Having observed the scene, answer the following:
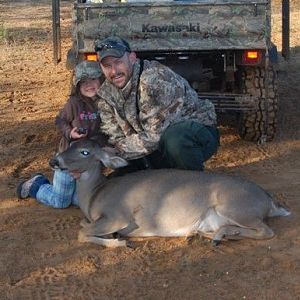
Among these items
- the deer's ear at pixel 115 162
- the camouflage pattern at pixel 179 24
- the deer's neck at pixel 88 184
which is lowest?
the deer's neck at pixel 88 184

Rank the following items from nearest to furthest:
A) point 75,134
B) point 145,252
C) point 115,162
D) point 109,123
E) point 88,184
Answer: point 145,252 < point 115,162 < point 88,184 < point 75,134 < point 109,123

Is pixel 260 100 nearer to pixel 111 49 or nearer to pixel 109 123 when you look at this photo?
pixel 109 123

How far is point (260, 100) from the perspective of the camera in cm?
792

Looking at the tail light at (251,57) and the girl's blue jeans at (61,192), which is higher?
the tail light at (251,57)

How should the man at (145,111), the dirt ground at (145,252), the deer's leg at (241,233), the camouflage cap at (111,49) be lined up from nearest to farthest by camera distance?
the dirt ground at (145,252)
the deer's leg at (241,233)
the camouflage cap at (111,49)
the man at (145,111)

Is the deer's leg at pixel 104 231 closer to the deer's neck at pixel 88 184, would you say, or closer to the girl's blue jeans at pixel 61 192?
the deer's neck at pixel 88 184

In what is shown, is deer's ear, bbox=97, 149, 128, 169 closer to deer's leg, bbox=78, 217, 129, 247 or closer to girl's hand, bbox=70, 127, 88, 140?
girl's hand, bbox=70, 127, 88, 140

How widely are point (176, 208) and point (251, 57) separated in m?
2.88

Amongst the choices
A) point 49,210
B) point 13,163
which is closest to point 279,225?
point 49,210

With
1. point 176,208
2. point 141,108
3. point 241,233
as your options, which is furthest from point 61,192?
point 241,233

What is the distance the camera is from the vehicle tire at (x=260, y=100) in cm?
791

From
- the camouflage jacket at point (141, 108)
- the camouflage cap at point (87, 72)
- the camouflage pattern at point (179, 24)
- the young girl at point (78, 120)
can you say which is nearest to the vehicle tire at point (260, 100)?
the camouflage pattern at point (179, 24)

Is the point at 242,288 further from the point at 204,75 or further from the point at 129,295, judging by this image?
the point at 204,75

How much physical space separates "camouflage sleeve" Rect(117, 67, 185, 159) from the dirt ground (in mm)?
749
